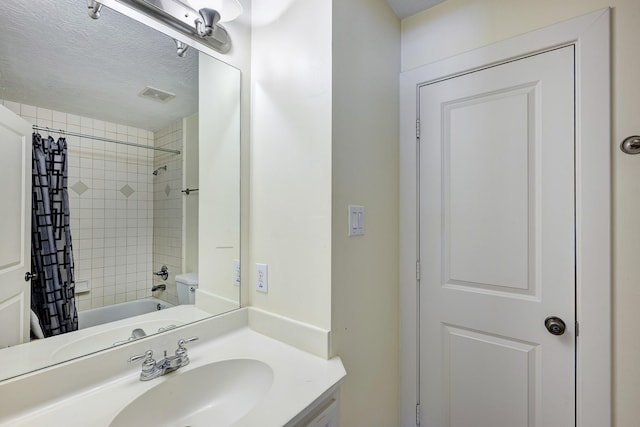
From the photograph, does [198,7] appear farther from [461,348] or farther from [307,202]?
[461,348]

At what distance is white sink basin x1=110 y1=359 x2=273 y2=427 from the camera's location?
0.81 m

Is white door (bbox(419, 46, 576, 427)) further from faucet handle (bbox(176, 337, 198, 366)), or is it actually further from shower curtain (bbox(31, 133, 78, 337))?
shower curtain (bbox(31, 133, 78, 337))

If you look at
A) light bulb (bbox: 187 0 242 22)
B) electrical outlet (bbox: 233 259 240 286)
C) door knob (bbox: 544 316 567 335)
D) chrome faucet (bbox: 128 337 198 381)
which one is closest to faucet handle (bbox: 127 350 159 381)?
chrome faucet (bbox: 128 337 198 381)

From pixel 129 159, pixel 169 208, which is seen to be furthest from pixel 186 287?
pixel 129 159

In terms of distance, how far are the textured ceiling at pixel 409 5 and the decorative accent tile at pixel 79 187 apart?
4.89 feet

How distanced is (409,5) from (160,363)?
183 cm

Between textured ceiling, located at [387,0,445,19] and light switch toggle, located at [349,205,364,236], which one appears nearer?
light switch toggle, located at [349,205,364,236]

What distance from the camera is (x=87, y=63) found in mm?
899

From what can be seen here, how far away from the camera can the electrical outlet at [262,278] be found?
1202 mm

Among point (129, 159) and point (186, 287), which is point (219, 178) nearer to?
point (129, 159)

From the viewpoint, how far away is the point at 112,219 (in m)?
0.93

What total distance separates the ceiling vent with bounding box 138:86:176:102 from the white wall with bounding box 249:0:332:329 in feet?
1.13

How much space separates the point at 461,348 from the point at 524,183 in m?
0.80

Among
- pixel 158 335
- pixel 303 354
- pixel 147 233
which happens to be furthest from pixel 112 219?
pixel 303 354
